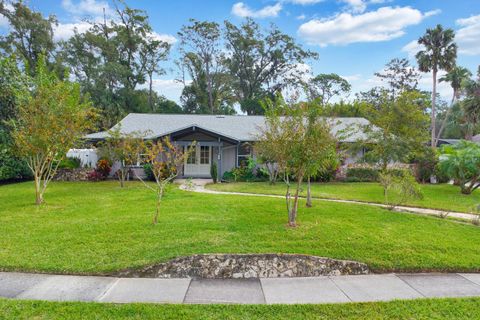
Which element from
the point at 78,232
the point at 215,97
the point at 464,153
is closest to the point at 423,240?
the point at 78,232

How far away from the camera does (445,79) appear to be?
1192 inches

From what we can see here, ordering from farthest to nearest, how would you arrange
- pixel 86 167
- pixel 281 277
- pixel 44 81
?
pixel 86 167
pixel 44 81
pixel 281 277

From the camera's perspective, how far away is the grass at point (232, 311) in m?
3.79

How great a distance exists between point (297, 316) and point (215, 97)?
118ft

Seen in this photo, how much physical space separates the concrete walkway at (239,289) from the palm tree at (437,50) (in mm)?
29897

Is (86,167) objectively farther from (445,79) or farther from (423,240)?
(445,79)

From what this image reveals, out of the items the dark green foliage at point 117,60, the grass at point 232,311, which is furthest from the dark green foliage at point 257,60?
the grass at point 232,311

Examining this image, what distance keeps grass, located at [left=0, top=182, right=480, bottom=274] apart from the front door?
29.4 feet

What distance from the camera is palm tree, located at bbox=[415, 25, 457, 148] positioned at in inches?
1133

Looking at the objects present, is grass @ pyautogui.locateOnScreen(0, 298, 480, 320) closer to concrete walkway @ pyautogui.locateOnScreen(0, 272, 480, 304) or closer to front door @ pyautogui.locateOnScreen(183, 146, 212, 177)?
concrete walkway @ pyautogui.locateOnScreen(0, 272, 480, 304)

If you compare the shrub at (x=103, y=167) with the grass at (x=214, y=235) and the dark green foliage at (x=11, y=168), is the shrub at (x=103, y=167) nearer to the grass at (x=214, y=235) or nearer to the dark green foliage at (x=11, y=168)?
the dark green foliage at (x=11, y=168)

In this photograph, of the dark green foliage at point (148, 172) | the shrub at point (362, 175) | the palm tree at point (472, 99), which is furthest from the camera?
the palm tree at point (472, 99)

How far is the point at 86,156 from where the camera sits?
1866 centimetres

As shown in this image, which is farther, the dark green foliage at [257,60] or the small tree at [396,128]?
the dark green foliage at [257,60]
